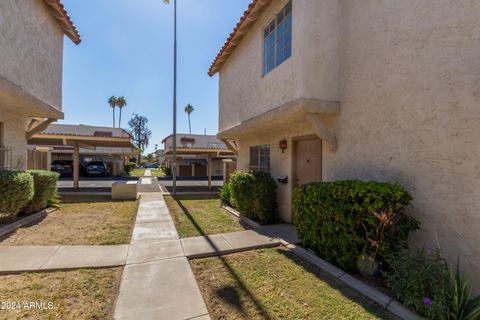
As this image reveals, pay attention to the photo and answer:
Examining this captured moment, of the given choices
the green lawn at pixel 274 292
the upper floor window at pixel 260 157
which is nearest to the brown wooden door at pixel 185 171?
the upper floor window at pixel 260 157

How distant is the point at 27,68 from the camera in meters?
6.50

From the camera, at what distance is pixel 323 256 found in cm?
440

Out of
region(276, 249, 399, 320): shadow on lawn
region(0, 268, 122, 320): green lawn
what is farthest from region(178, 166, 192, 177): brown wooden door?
region(276, 249, 399, 320): shadow on lawn

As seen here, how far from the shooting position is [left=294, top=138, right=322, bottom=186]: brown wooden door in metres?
6.11

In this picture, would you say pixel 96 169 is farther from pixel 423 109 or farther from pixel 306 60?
pixel 423 109

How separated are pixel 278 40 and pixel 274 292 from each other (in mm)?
5922

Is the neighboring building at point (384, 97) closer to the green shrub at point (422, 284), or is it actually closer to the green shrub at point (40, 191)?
the green shrub at point (422, 284)

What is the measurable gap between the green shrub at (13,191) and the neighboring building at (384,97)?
21.8ft

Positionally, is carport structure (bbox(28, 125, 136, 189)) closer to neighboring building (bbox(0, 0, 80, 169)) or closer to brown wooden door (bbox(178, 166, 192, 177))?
neighboring building (bbox(0, 0, 80, 169))

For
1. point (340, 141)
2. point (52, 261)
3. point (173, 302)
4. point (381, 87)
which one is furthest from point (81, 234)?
point (381, 87)

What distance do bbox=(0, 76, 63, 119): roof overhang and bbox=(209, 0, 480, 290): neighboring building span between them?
5.97 m

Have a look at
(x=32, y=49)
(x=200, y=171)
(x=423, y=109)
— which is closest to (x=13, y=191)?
(x=32, y=49)

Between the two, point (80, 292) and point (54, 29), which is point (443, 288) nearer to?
point (80, 292)

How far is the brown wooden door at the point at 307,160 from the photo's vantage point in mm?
6109
